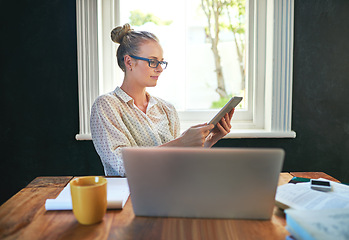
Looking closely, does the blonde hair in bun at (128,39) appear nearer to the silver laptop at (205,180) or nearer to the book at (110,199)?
the book at (110,199)

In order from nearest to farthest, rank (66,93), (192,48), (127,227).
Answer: (127,227), (66,93), (192,48)

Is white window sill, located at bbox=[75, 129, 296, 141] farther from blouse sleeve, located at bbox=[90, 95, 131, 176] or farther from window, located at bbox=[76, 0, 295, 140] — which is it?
blouse sleeve, located at bbox=[90, 95, 131, 176]

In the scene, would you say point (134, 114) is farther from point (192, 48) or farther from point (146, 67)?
point (192, 48)

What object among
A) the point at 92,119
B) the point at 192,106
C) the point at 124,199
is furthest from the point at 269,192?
the point at 192,106

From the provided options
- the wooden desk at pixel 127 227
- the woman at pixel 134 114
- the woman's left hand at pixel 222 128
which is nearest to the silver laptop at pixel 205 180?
the wooden desk at pixel 127 227

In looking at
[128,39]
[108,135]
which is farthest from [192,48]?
[108,135]

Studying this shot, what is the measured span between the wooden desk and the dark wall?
1437 mm

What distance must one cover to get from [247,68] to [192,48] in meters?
0.47

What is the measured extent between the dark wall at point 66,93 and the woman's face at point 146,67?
690mm

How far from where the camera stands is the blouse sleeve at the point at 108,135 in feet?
4.56

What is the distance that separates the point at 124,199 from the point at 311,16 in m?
2.02

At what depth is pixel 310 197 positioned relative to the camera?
0.81 m

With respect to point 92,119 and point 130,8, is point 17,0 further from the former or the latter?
point 92,119

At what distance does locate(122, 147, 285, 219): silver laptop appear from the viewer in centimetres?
64
